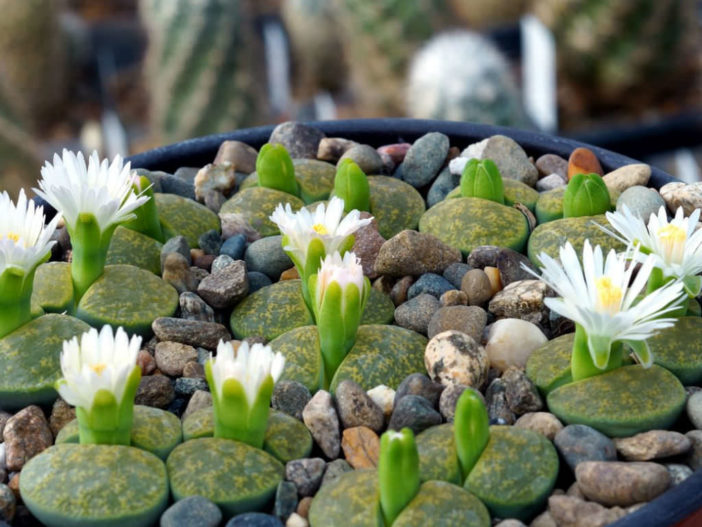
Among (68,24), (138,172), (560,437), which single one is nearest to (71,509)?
(560,437)

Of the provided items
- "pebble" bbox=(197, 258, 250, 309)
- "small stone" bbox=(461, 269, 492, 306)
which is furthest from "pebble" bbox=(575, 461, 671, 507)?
"pebble" bbox=(197, 258, 250, 309)

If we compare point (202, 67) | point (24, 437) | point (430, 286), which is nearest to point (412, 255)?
point (430, 286)

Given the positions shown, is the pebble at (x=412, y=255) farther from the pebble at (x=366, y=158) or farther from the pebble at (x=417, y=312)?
the pebble at (x=366, y=158)

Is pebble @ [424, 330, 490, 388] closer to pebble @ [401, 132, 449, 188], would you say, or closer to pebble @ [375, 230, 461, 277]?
pebble @ [375, 230, 461, 277]

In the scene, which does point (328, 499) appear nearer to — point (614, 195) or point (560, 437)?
point (560, 437)

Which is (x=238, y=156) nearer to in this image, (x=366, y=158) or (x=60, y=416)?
(x=366, y=158)

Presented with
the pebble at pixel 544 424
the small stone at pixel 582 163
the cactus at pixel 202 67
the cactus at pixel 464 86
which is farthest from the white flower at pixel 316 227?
the cactus at pixel 202 67
